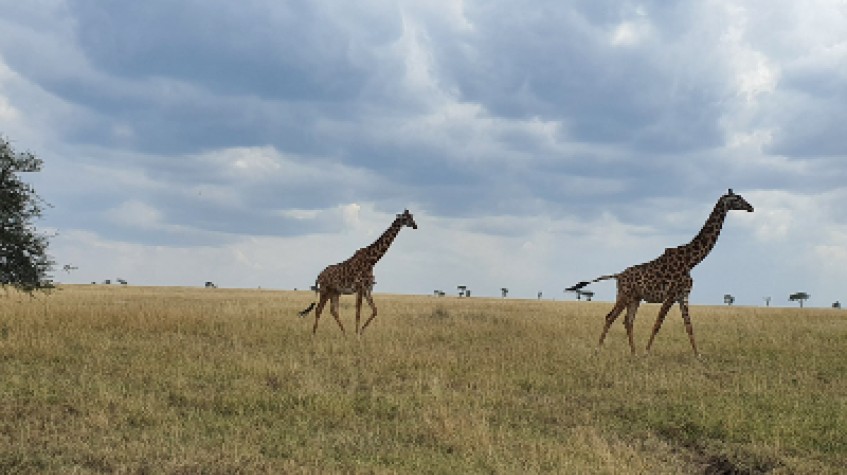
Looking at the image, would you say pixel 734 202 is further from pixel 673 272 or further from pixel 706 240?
pixel 673 272

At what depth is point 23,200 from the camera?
18297 mm

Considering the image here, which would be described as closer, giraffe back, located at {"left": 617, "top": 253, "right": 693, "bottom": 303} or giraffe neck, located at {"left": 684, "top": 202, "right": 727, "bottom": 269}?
giraffe back, located at {"left": 617, "top": 253, "right": 693, "bottom": 303}

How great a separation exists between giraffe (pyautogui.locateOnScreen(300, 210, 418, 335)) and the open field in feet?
3.94

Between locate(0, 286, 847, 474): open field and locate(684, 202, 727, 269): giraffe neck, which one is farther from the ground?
locate(684, 202, 727, 269): giraffe neck

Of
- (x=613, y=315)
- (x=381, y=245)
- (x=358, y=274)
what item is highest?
(x=381, y=245)

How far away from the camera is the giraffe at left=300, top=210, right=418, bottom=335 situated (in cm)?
1744

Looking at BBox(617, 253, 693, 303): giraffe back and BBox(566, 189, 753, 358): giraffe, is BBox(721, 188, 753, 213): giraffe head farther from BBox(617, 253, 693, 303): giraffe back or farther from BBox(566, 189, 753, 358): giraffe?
BBox(617, 253, 693, 303): giraffe back

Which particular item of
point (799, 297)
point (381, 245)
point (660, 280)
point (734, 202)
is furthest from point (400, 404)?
point (799, 297)

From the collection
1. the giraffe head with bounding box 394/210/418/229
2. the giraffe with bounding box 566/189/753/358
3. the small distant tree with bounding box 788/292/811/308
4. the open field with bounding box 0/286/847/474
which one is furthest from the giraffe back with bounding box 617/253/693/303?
the small distant tree with bounding box 788/292/811/308

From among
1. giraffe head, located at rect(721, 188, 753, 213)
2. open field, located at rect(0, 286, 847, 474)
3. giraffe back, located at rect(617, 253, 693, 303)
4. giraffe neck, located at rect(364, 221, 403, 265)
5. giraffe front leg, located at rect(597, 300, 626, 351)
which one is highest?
giraffe head, located at rect(721, 188, 753, 213)

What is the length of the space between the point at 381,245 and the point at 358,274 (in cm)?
106

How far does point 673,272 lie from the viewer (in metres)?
15.4

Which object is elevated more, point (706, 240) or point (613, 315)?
point (706, 240)

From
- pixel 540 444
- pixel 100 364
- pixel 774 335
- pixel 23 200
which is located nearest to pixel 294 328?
pixel 100 364
